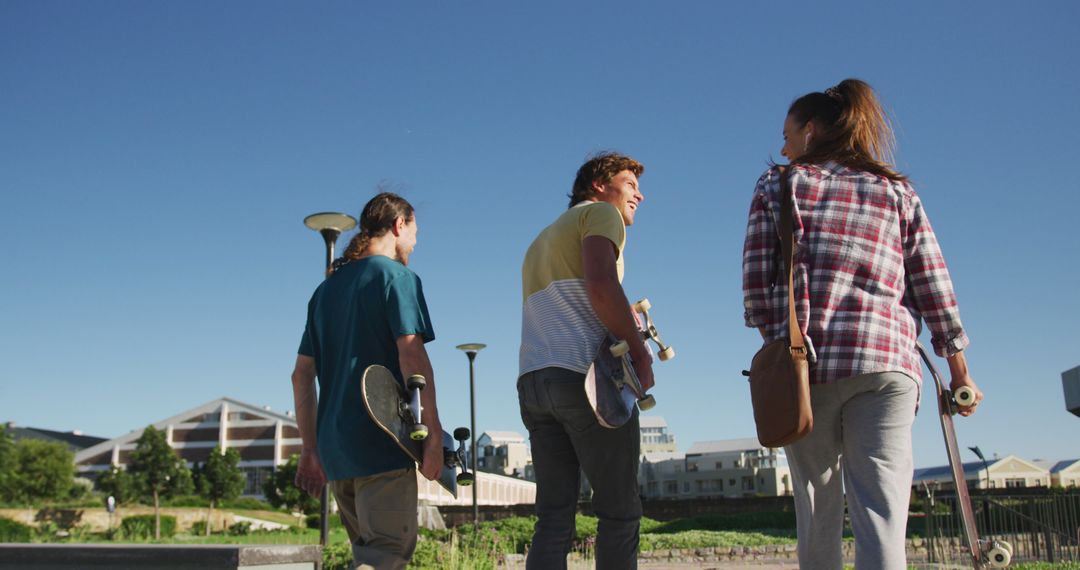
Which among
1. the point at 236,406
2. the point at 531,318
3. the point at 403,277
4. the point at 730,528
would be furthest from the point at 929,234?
the point at 236,406

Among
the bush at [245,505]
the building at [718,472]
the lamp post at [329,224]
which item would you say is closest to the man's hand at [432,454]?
the lamp post at [329,224]

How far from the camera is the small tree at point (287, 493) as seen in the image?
48844 mm

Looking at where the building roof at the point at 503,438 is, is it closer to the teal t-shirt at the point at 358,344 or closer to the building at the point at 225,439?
the building at the point at 225,439

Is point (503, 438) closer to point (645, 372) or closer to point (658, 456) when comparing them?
point (658, 456)

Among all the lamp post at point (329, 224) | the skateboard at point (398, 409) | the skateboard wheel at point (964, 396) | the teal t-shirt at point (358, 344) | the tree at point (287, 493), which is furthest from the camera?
the tree at point (287, 493)

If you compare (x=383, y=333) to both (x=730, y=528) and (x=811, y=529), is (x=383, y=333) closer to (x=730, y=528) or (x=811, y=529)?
(x=811, y=529)

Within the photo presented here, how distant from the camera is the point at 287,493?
49750 mm

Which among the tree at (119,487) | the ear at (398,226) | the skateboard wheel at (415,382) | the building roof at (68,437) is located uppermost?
the building roof at (68,437)

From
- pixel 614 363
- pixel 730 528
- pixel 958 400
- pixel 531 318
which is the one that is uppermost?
pixel 531 318

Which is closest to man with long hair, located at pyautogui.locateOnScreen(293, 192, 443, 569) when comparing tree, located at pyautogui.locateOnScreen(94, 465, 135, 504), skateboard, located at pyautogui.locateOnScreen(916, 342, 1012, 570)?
skateboard, located at pyautogui.locateOnScreen(916, 342, 1012, 570)

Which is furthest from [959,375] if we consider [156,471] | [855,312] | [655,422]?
[655,422]

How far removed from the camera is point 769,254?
8.67ft

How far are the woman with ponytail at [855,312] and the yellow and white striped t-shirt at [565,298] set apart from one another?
619mm

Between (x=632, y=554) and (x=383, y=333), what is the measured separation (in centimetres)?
124
